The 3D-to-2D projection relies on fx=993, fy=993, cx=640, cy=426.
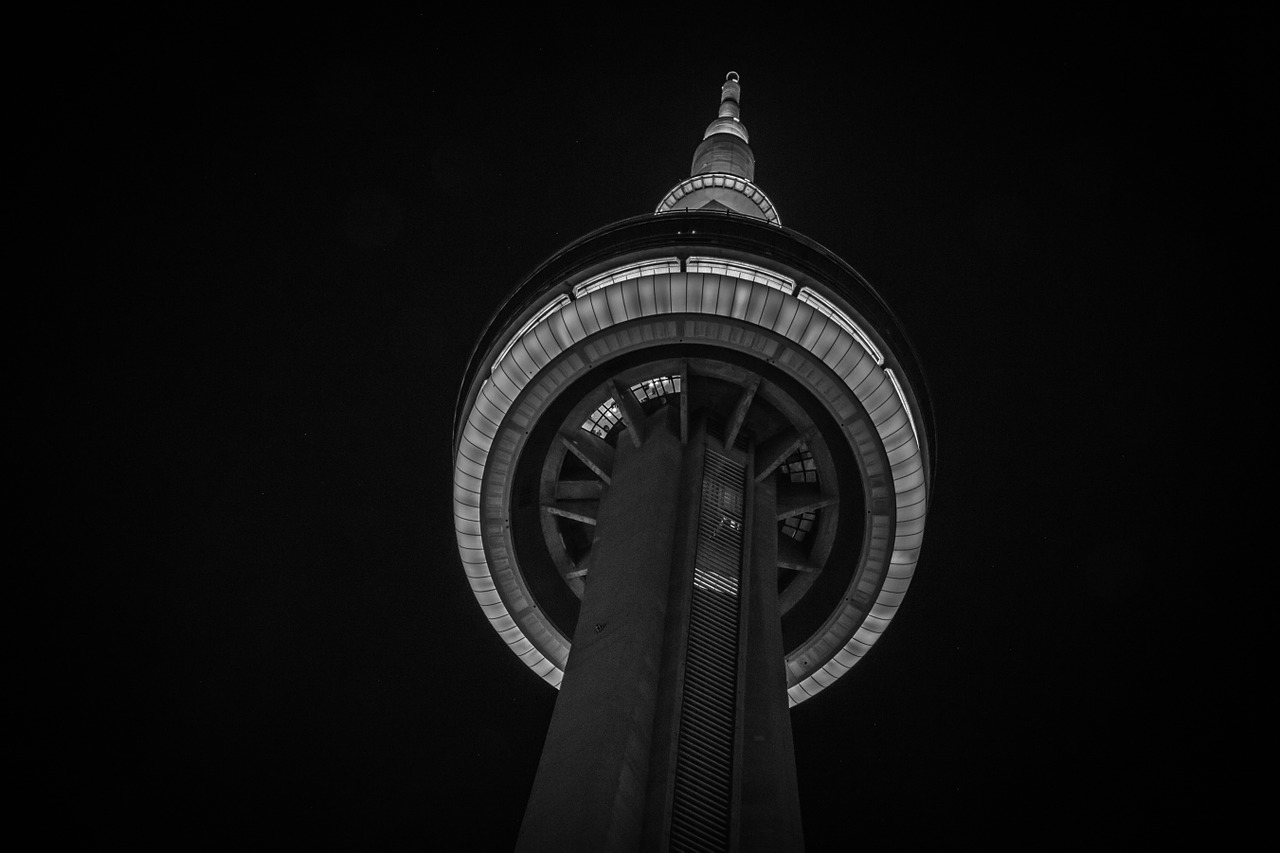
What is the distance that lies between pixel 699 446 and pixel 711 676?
278 inches

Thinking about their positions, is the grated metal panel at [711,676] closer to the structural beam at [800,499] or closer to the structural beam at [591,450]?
the structural beam at [800,499]

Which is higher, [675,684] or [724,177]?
[724,177]

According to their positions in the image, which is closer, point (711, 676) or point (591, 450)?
point (711, 676)

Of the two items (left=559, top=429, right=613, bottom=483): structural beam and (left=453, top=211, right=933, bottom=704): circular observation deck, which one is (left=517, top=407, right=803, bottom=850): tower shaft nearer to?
(left=559, top=429, right=613, bottom=483): structural beam

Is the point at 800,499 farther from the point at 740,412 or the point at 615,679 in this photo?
the point at 615,679

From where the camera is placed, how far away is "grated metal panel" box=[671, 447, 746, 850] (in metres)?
15.7

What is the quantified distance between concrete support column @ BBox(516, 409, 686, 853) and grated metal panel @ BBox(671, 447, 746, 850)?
0.62 metres

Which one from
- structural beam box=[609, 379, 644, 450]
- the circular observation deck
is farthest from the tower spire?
structural beam box=[609, 379, 644, 450]

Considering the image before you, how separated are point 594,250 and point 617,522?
302 inches

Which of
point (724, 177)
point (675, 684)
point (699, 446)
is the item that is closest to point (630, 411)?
point (699, 446)

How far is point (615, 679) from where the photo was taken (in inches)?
676

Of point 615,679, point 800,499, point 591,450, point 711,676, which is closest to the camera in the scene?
point 615,679

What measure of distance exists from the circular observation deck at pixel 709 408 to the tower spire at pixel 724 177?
11521 mm

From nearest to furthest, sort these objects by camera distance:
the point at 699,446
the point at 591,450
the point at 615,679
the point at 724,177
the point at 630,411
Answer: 1. the point at 615,679
2. the point at 699,446
3. the point at 630,411
4. the point at 591,450
5. the point at 724,177
